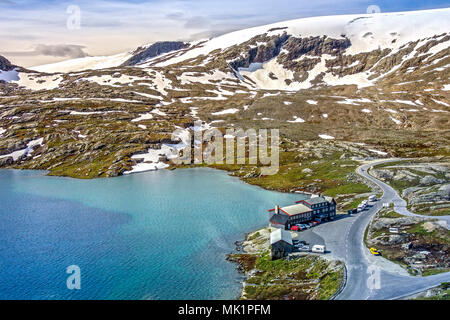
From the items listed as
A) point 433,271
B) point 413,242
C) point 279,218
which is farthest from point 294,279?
point 279,218

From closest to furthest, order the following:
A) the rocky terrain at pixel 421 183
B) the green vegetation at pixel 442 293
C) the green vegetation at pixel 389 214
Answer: the green vegetation at pixel 442 293
the green vegetation at pixel 389 214
the rocky terrain at pixel 421 183

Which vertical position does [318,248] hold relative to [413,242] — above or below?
below

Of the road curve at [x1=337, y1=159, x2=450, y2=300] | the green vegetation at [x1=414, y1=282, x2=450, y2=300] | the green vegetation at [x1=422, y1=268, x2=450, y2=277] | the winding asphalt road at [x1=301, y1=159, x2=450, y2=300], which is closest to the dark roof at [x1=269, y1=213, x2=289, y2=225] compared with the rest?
the winding asphalt road at [x1=301, y1=159, x2=450, y2=300]

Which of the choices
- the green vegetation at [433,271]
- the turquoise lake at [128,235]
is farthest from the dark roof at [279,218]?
the green vegetation at [433,271]

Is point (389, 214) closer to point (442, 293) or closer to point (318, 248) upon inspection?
point (318, 248)

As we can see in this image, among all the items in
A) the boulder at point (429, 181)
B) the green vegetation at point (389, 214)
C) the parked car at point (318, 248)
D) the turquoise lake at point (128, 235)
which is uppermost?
the boulder at point (429, 181)

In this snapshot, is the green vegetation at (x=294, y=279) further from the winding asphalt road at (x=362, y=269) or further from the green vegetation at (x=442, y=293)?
the green vegetation at (x=442, y=293)
